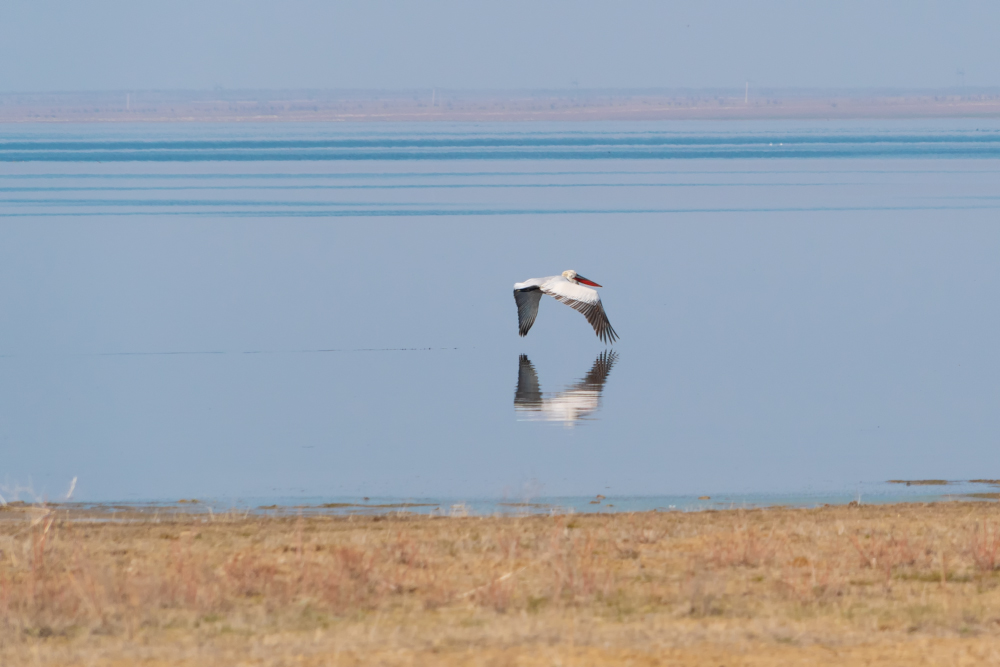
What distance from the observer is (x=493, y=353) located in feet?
65.2

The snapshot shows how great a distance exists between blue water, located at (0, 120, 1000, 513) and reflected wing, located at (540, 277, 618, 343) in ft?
1.77

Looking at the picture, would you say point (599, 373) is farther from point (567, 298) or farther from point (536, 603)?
point (536, 603)

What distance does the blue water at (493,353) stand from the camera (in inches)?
531

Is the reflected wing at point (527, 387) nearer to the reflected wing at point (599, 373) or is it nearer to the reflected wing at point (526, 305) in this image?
the reflected wing at point (599, 373)

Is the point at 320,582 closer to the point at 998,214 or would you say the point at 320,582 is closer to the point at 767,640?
the point at 767,640

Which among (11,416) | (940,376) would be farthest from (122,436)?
(940,376)

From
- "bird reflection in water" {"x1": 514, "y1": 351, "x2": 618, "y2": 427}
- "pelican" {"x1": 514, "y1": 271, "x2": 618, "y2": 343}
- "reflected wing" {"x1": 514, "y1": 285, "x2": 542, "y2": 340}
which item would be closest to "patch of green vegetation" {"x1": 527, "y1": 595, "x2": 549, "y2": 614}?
"bird reflection in water" {"x1": 514, "y1": 351, "x2": 618, "y2": 427}

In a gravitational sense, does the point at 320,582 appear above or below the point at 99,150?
below

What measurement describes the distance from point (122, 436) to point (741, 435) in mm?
6344

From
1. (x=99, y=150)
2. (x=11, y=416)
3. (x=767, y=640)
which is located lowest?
(x=767, y=640)

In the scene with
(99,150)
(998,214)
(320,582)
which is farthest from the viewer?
(99,150)

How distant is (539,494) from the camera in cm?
1251

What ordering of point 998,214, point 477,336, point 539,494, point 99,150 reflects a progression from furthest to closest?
point 99,150, point 998,214, point 477,336, point 539,494

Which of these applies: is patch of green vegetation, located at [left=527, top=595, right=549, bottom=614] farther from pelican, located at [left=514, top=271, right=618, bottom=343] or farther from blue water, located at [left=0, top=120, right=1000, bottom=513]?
pelican, located at [left=514, top=271, right=618, bottom=343]
